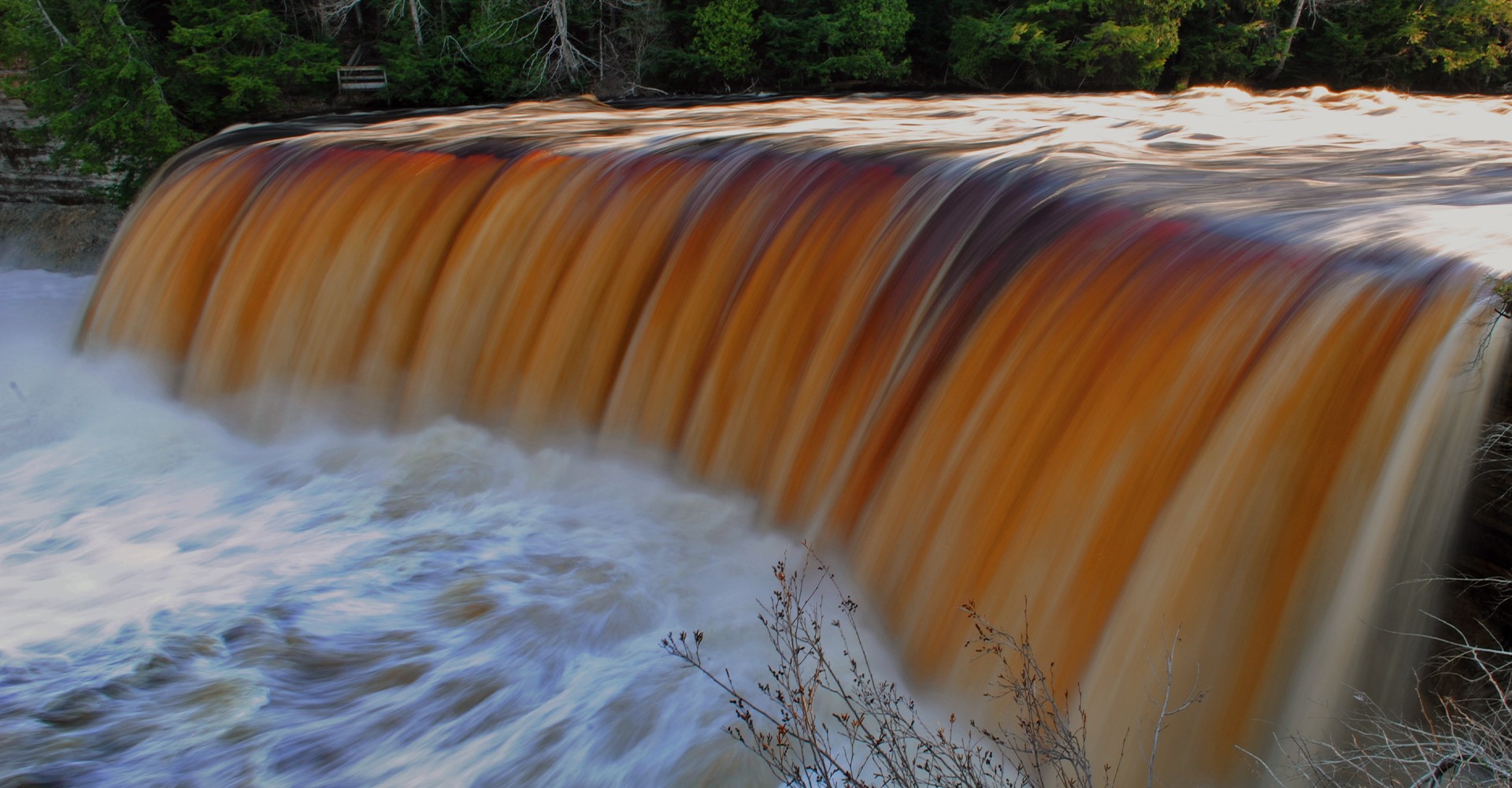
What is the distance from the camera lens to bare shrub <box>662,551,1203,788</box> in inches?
116

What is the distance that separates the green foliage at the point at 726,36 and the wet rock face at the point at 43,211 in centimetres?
802

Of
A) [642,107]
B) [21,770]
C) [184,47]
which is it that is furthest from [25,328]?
[21,770]

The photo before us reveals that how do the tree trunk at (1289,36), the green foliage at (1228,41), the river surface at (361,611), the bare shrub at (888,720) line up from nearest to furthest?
1. the bare shrub at (888,720)
2. the river surface at (361,611)
3. the tree trunk at (1289,36)
4. the green foliage at (1228,41)

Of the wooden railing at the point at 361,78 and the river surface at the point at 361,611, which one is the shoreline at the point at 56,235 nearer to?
the wooden railing at the point at 361,78

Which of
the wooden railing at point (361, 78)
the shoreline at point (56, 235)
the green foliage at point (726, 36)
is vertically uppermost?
the green foliage at point (726, 36)

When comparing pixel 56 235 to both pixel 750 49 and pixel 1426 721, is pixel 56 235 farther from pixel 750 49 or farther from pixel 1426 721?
pixel 1426 721

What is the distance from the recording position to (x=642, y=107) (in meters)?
12.2

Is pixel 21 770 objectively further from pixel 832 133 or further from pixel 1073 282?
pixel 832 133

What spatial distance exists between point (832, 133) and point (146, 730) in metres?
5.92

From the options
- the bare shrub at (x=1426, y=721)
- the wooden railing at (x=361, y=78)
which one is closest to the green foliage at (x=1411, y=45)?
the wooden railing at (x=361, y=78)

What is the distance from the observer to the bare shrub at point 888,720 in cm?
296

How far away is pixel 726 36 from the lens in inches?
606

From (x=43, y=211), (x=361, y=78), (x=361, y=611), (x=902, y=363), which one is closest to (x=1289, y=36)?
(x=361, y=78)

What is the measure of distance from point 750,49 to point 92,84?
8498 millimetres
